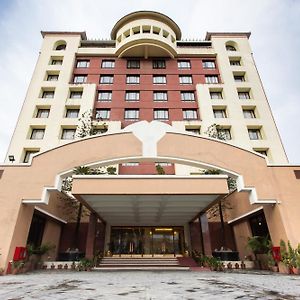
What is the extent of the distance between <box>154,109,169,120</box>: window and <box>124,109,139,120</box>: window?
7.36 feet

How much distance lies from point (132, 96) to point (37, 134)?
38.9 feet

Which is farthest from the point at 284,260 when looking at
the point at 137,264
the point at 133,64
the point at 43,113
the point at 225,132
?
the point at 133,64

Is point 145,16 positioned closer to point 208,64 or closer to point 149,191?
point 208,64

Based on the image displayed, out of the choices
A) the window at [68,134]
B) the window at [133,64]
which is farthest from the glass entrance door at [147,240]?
the window at [133,64]

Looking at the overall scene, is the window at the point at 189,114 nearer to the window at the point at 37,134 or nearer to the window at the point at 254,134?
the window at the point at 254,134

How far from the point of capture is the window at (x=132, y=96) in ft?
93.1

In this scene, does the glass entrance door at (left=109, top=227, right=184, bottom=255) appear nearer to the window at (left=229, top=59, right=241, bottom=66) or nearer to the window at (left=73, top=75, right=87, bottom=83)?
the window at (left=73, top=75, right=87, bottom=83)

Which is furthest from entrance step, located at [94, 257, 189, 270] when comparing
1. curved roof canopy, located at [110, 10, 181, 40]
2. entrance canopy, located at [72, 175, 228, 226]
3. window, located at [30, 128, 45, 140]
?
curved roof canopy, located at [110, 10, 181, 40]

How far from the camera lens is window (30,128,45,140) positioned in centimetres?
2508

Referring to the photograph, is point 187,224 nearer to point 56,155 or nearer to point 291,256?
point 291,256

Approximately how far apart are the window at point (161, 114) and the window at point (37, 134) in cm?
1279

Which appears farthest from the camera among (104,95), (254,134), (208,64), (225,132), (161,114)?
(208,64)

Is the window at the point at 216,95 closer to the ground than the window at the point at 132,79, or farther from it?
closer to the ground

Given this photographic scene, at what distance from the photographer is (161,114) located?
2731 cm
